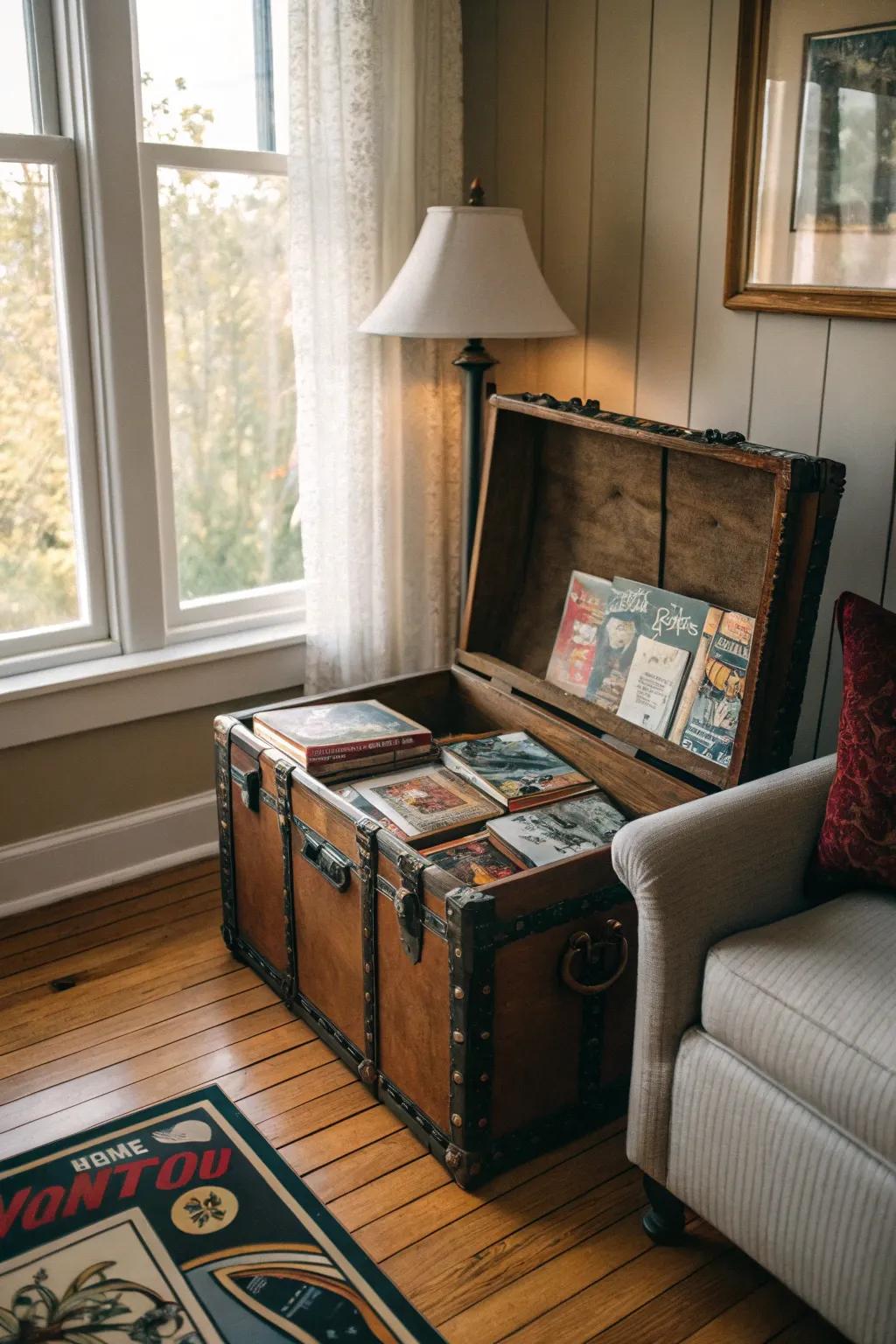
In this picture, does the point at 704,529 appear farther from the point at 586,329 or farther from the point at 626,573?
the point at 586,329

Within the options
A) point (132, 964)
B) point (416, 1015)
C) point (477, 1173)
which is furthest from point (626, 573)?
point (132, 964)

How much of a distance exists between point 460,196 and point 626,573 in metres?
1.02

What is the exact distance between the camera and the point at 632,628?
2207mm

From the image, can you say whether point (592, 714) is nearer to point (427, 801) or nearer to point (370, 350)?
point (427, 801)

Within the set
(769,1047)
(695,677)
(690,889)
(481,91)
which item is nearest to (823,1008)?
(769,1047)

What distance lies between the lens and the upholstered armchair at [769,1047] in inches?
54.4

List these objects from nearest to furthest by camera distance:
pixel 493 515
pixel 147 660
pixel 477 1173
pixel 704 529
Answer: pixel 477 1173
pixel 704 529
pixel 493 515
pixel 147 660

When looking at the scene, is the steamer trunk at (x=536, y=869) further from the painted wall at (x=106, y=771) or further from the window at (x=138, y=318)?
the window at (x=138, y=318)

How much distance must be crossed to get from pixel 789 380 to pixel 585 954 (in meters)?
1.06

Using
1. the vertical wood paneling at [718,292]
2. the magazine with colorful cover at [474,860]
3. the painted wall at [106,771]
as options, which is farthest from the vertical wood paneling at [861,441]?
the painted wall at [106,771]

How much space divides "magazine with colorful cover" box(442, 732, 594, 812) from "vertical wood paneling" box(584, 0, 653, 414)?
733mm

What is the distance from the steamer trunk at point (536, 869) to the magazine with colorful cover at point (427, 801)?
0.33ft

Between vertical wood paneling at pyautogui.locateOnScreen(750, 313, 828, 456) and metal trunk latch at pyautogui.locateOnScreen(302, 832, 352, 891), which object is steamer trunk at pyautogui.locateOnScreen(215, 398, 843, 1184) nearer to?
metal trunk latch at pyautogui.locateOnScreen(302, 832, 352, 891)

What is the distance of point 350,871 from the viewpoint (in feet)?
6.30
